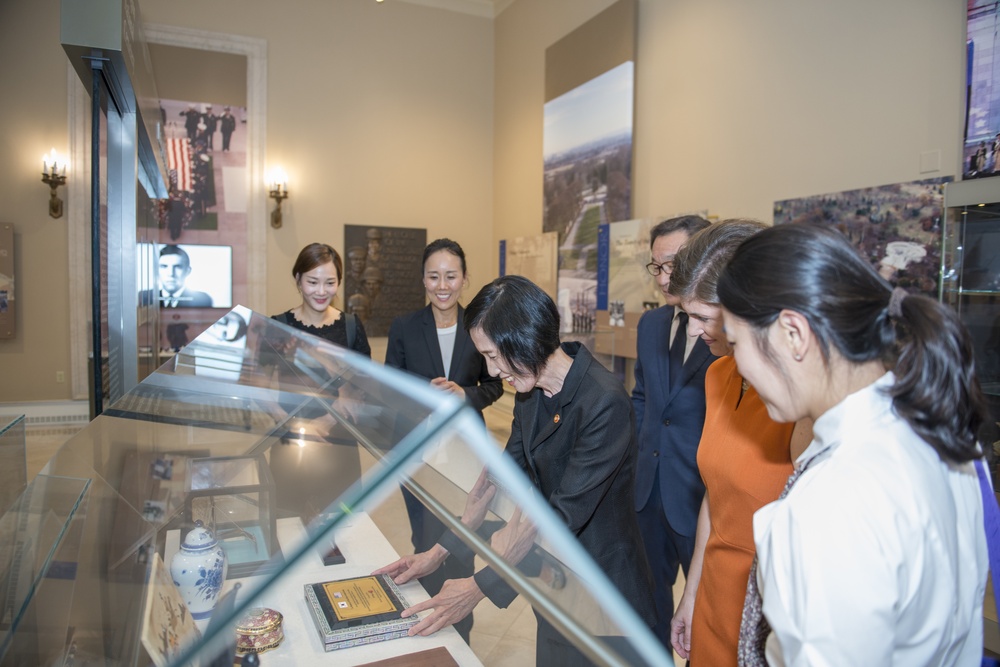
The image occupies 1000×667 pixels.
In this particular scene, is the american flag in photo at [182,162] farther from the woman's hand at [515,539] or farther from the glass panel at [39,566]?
the woman's hand at [515,539]

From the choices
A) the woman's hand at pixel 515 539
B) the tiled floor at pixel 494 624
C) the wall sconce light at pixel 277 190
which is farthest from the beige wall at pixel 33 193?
the woman's hand at pixel 515 539

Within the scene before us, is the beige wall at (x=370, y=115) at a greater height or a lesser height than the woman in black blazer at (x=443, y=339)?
greater

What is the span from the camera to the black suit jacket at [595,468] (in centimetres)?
154

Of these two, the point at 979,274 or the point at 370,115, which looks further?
the point at 370,115

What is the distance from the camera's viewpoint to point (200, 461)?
116cm

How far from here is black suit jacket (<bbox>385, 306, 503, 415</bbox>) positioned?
3.01 m

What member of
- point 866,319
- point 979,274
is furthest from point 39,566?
point 979,274

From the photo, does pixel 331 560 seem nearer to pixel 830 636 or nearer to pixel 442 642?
pixel 442 642

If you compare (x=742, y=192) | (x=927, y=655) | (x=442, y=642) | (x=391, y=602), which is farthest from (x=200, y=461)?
(x=742, y=192)

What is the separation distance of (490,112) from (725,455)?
27.8 ft

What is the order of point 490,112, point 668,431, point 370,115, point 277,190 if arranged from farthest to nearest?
point 490,112 → point 370,115 → point 277,190 → point 668,431

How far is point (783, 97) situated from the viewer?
458 cm

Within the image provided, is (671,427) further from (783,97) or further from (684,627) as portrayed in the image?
(783,97)

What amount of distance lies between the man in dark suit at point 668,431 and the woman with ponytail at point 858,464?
1292mm
